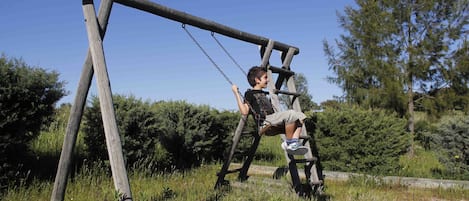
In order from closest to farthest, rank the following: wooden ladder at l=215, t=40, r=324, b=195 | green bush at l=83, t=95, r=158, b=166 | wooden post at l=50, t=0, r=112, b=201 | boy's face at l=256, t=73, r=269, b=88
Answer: wooden post at l=50, t=0, r=112, b=201 → boy's face at l=256, t=73, r=269, b=88 → wooden ladder at l=215, t=40, r=324, b=195 → green bush at l=83, t=95, r=158, b=166

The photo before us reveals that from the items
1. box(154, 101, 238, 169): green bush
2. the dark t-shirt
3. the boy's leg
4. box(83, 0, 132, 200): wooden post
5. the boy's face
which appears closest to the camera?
box(83, 0, 132, 200): wooden post

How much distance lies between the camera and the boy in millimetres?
4295

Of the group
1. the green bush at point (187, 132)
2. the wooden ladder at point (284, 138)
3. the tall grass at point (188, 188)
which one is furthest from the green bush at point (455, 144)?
the green bush at point (187, 132)

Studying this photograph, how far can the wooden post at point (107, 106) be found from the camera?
3.29 metres

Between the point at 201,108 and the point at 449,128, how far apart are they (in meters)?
5.40

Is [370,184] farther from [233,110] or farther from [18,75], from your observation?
[18,75]

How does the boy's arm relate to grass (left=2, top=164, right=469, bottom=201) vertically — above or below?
above

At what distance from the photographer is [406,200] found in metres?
5.48

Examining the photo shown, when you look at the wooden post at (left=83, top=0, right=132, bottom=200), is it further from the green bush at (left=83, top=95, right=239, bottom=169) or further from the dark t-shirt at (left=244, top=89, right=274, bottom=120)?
the green bush at (left=83, top=95, right=239, bottom=169)

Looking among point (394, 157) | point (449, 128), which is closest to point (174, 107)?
point (394, 157)

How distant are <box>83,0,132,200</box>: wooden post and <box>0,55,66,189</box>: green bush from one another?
1943 mm

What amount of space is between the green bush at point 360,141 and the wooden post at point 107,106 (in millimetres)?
5937

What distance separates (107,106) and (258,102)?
2.05m

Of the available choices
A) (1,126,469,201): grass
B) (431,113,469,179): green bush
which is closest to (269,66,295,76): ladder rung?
(1,126,469,201): grass
